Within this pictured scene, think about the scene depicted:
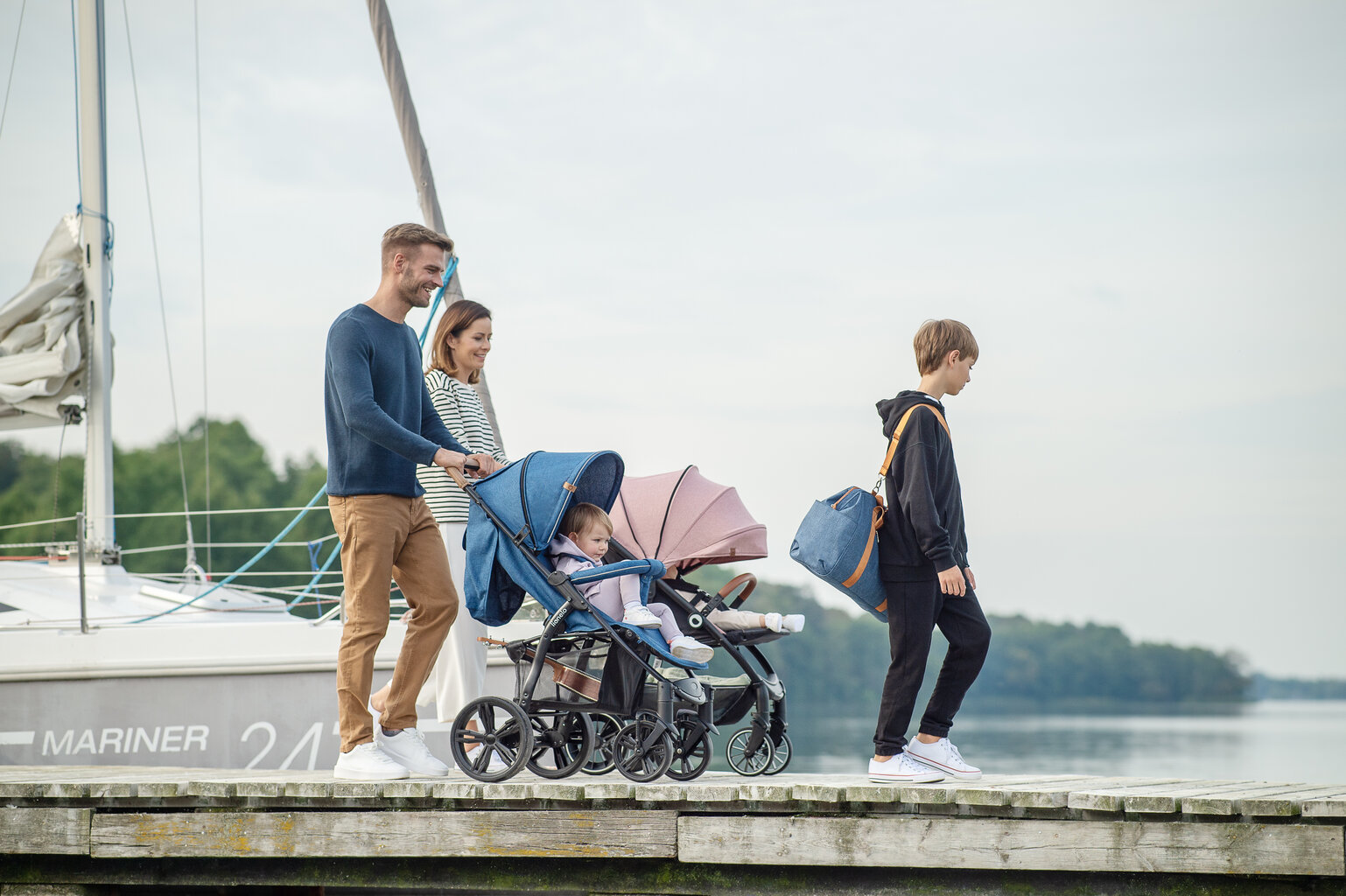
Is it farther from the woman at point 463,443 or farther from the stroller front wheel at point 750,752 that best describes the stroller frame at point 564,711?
the woman at point 463,443

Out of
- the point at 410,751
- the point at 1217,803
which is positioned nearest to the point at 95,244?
the point at 410,751

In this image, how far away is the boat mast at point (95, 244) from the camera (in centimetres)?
887

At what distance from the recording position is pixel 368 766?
4207 millimetres

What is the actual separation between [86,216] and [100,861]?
6028mm

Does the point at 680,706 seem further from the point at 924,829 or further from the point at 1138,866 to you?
the point at 1138,866

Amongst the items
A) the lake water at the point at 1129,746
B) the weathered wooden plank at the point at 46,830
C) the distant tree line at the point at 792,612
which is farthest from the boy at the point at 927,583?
the distant tree line at the point at 792,612

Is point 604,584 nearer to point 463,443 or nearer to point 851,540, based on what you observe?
point 851,540

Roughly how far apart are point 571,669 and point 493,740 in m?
0.33

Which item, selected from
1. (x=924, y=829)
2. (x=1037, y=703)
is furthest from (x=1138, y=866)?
(x=1037, y=703)

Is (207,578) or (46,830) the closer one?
(46,830)

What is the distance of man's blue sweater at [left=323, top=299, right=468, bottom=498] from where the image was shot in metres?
4.14

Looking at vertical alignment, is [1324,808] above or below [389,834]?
above

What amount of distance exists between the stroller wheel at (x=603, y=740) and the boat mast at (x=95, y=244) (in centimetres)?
550

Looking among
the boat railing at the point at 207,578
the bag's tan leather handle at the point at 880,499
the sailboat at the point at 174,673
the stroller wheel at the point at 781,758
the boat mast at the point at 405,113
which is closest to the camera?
the bag's tan leather handle at the point at 880,499
